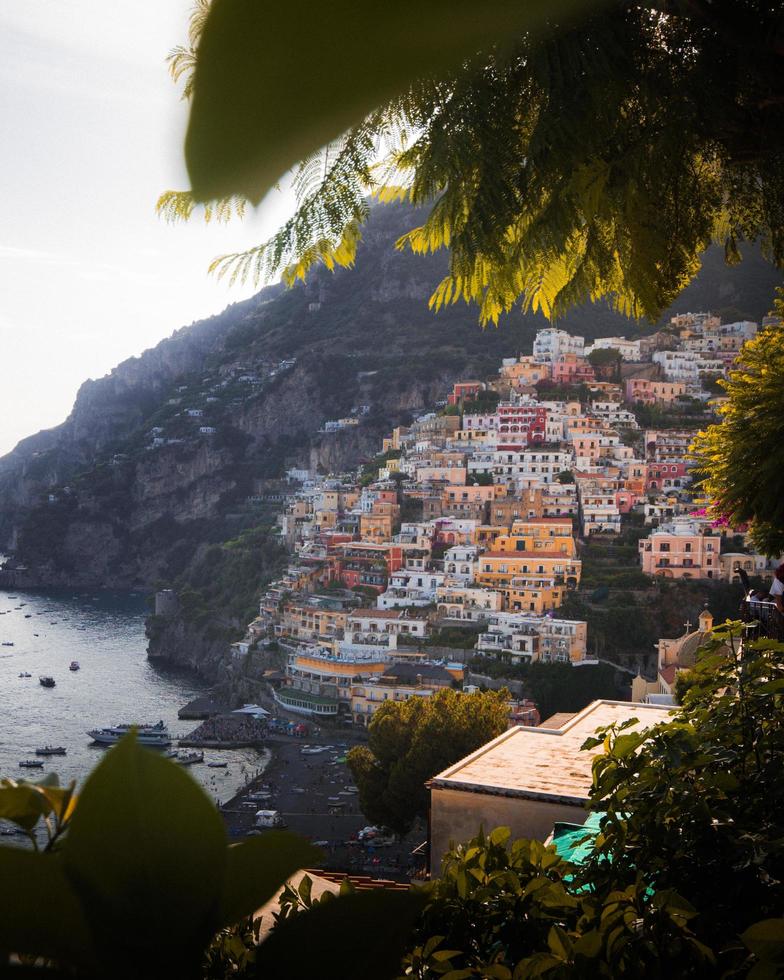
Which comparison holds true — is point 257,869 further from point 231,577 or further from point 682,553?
point 231,577

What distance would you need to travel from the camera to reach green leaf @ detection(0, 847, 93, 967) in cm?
20

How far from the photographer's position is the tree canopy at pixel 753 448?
9.98ft

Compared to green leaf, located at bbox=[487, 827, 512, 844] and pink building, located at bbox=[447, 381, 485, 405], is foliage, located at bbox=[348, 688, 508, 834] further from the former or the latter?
pink building, located at bbox=[447, 381, 485, 405]

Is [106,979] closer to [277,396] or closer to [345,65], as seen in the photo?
[345,65]

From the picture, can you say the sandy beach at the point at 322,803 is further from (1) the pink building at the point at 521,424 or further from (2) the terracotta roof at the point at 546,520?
(1) the pink building at the point at 521,424

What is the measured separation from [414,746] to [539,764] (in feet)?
20.9

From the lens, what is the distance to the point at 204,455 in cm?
4012

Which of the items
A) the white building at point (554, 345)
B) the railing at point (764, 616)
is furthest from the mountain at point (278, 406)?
the railing at point (764, 616)

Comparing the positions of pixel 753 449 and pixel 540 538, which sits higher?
pixel 753 449

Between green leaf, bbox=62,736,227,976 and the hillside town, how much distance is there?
49.5 feet

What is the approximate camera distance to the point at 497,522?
1109 inches

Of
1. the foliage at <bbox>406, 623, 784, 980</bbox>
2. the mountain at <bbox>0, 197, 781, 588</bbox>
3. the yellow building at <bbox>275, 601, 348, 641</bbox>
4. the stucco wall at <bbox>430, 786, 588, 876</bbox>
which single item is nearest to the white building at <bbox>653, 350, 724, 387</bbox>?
the mountain at <bbox>0, 197, 781, 588</bbox>

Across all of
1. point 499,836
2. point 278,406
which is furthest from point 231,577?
point 499,836

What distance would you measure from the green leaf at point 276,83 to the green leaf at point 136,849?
6.1 inches
